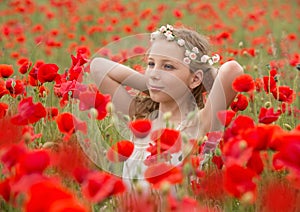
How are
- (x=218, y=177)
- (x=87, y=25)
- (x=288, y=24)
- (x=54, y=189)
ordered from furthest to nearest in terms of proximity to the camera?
(x=288, y=24) → (x=87, y=25) → (x=218, y=177) → (x=54, y=189)

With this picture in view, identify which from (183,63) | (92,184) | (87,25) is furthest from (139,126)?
(87,25)

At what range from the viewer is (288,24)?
24.6ft

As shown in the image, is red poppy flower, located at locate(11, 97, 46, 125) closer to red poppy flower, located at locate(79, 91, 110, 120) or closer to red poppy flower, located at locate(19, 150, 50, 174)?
red poppy flower, located at locate(79, 91, 110, 120)

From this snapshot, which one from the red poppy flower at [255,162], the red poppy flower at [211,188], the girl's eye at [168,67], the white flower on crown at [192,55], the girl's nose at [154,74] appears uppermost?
the red poppy flower at [255,162]

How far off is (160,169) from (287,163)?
28 cm

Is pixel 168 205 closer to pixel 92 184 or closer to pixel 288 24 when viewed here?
pixel 92 184

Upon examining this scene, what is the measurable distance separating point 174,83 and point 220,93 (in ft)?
0.65

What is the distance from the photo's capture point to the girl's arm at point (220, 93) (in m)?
2.07

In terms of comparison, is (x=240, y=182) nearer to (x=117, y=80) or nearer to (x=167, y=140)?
(x=167, y=140)

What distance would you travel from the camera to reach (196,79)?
2.30 m

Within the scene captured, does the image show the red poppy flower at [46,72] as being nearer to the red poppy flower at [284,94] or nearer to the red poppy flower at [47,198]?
the red poppy flower at [284,94]

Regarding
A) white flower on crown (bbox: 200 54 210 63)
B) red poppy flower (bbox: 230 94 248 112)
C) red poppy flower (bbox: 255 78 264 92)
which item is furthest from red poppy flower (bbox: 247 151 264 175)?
red poppy flower (bbox: 255 78 264 92)

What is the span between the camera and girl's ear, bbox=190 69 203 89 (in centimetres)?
229

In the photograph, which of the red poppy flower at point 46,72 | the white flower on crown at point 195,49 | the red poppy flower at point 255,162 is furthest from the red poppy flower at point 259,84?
the red poppy flower at point 255,162
